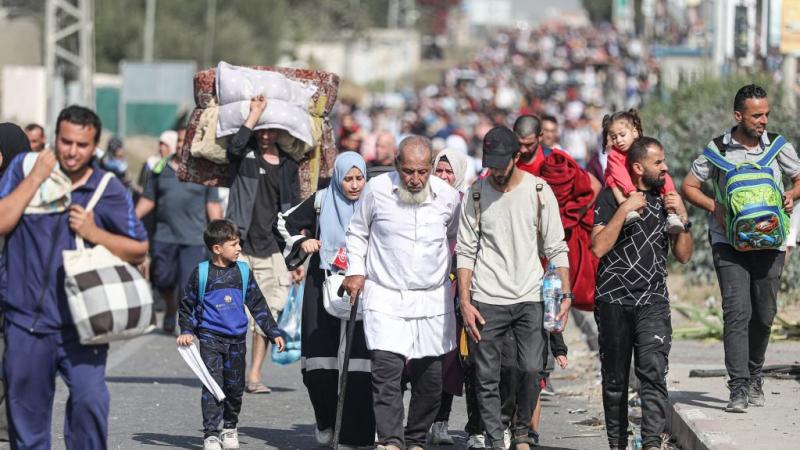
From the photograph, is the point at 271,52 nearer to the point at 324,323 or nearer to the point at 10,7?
the point at 10,7

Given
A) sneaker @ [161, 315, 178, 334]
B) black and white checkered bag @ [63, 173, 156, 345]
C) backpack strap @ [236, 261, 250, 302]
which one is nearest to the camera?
black and white checkered bag @ [63, 173, 156, 345]

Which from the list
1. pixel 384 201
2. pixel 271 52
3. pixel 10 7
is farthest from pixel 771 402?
pixel 271 52

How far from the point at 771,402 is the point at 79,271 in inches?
188

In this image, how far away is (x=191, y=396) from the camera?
11398 mm

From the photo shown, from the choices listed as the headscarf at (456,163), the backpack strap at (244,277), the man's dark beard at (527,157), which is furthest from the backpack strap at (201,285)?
the man's dark beard at (527,157)

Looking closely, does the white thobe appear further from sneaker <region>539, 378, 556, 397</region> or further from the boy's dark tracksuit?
sneaker <region>539, 378, 556, 397</region>

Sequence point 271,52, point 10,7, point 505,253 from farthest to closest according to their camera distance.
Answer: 1. point 271,52
2. point 10,7
3. point 505,253

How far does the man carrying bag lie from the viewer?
257 inches

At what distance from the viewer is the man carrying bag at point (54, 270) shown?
6523mm

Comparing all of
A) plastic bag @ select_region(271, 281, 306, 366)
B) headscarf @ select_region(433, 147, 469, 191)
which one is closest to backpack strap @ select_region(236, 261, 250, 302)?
headscarf @ select_region(433, 147, 469, 191)

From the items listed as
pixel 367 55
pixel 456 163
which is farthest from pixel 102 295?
pixel 367 55

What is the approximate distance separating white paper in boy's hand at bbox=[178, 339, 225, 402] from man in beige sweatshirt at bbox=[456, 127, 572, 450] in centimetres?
148

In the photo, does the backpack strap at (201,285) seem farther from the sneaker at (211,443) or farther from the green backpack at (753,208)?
the green backpack at (753,208)

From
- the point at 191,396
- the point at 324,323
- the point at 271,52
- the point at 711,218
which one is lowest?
the point at 191,396
